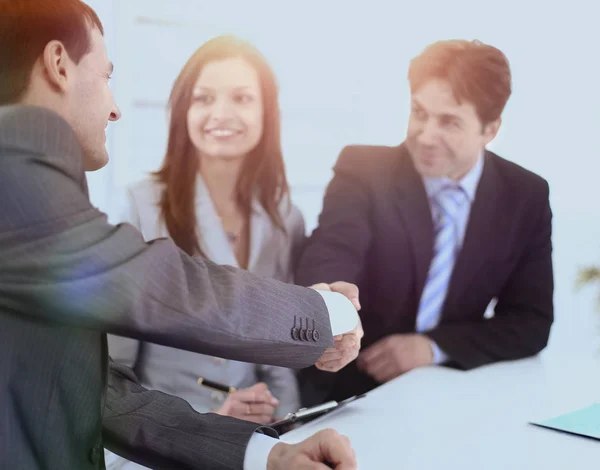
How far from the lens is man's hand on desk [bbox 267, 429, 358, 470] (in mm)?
924

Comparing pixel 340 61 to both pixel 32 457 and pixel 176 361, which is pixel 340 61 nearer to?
pixel 176 361

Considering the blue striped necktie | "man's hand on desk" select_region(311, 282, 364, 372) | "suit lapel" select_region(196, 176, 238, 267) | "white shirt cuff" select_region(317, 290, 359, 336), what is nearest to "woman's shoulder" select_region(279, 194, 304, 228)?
"suit lapel" select_region(196, 176, 238, 267)

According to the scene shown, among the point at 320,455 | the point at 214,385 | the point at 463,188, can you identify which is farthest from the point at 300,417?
the point at 463,188

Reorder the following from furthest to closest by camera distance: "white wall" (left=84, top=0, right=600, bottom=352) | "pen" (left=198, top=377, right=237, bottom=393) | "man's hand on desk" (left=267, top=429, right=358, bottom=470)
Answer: "white wall" (left=84, top=0, right=600, bottom=352) < "pen" (left=198, top=377, right=237, bottom=393) < "man's hand on desk" (left=267, top=429, right=358, bottom=470)

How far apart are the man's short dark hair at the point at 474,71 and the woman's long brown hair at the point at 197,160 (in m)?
0.46

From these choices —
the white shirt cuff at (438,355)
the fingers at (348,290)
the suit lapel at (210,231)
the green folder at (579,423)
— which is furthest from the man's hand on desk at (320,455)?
the suit lapel at (210,231)

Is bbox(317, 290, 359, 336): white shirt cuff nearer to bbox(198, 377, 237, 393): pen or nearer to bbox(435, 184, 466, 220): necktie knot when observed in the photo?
bbox(198, 377, 237, 393): pen

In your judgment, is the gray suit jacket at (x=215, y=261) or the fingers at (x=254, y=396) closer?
the fingers at (x=254, y=396)

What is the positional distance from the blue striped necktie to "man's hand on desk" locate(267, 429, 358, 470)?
124cm

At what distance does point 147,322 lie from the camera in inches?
32.5

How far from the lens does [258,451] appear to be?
3.32 feet

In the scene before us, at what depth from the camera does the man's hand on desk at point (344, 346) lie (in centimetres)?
128

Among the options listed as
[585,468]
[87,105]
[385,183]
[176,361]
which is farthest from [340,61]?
[585,468]

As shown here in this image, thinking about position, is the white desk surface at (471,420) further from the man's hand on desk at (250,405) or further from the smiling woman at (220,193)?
the smiling woman at (220,193)
